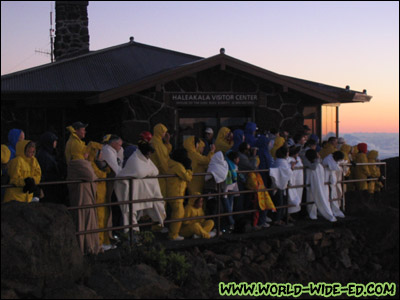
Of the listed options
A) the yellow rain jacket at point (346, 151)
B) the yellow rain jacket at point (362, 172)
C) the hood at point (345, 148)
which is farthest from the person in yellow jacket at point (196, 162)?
the yellow rain jacket at point (362, 172)

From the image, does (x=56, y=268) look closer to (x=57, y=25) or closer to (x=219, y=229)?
(x=219, y=229)

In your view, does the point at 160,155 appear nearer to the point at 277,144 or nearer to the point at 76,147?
the point at 76,147

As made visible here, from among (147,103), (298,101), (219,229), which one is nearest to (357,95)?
(298,101)

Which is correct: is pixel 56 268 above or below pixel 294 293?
above

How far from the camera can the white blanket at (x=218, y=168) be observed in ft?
27.4

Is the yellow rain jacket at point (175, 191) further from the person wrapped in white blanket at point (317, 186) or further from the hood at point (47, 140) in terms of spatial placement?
the person wrapped in white blanket at point (317, 186)

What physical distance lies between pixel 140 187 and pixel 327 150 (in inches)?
177

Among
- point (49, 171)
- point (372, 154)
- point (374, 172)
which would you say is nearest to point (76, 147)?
point (49, 171)

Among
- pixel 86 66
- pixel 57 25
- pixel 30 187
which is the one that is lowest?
pixel 30 187

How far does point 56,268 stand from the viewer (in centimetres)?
553

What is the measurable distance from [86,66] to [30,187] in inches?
345

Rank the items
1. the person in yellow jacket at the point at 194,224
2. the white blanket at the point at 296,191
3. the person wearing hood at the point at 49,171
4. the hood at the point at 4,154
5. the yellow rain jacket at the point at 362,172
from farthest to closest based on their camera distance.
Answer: the yellow rain jacket at the point at 362,172
the white blanket at the point at 296,191
the person in yellow jacket at the point at 194,224
the hood at the point at 4,154
the person wearing hood at the point at 49,171

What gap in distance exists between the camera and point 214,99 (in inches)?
517

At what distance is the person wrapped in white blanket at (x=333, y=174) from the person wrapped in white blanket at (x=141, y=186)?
364cm
